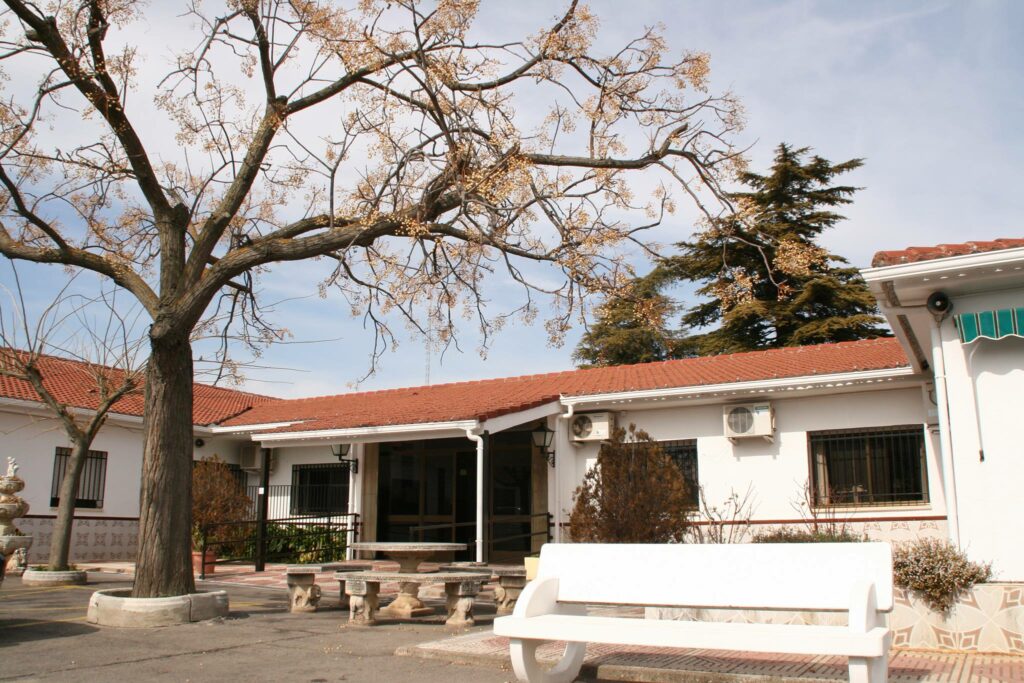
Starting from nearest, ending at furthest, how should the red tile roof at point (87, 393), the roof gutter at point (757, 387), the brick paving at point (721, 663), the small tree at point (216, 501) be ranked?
the brick paving at point (721, 663) → the roof gutter at point (757, 387) → the small tree at point (216, 501) → the red tile roof at point (87, 393)

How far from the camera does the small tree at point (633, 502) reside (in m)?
11.2

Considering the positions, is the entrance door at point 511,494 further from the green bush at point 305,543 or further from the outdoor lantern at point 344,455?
the green bush at point 305,543

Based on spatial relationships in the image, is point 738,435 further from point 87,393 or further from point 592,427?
point 87,393

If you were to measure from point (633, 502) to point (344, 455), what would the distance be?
8.29 meters

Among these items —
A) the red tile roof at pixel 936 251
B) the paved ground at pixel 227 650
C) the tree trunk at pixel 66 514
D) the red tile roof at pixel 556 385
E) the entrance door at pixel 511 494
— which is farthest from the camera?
the entrance door at pixel 511 494

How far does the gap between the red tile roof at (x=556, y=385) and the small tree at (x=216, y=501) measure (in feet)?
5.85

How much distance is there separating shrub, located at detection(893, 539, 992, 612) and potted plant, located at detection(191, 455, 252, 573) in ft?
42.0

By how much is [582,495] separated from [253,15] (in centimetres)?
748

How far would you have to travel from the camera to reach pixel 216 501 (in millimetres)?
17047

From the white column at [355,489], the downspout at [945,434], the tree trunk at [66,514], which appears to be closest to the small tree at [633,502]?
the downspout at [945,434]

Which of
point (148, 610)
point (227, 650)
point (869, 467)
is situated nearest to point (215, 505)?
point (148, 610)

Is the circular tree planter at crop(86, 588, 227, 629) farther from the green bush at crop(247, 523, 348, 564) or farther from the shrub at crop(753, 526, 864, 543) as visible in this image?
→ the green bush at crop(247, 523, 348, 564)

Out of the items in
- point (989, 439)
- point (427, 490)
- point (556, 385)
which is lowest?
point (427, 490)

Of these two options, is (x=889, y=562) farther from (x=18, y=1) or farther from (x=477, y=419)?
(x=18, y=1)
